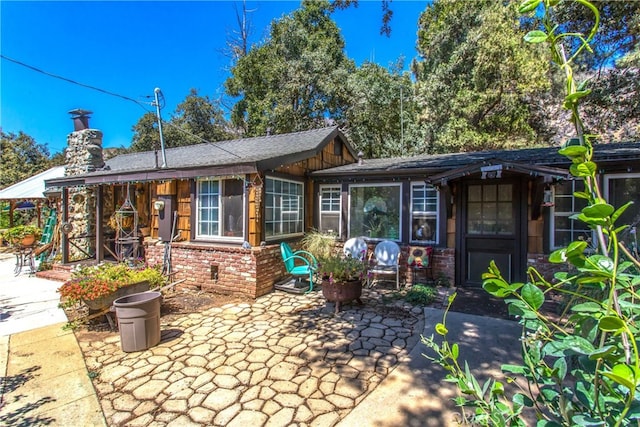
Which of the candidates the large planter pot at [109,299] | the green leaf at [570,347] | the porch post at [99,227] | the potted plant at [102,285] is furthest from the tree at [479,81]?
the green leaf at [570,347]

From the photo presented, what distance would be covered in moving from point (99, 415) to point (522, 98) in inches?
671

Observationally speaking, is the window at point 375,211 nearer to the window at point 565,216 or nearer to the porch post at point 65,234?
the window at point 565,216

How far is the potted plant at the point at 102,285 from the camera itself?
14.8ft

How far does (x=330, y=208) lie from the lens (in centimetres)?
837

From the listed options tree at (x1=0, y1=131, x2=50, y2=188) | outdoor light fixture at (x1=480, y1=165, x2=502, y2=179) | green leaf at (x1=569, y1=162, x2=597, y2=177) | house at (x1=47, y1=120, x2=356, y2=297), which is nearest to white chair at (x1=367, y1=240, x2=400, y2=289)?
house at (x1=47, y1=120, x2=356, y2=297)

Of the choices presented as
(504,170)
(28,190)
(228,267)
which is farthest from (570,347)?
(28,190)

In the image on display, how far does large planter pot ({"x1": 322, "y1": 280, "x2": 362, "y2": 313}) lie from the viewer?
16.8 feet

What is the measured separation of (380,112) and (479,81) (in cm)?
486

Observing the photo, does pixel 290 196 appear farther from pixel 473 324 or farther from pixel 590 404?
pixel 590 404

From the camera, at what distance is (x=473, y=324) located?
15.1 ft

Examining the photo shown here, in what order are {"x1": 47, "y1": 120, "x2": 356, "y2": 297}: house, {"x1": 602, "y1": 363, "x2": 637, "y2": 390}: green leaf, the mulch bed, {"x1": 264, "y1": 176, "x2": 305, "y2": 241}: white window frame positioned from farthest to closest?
1. {"x1": 264, "y1": 176, "x2": 305, "y2": 241}: white window frame
2. {"x1": 47, "y1": 120, "x2": 356, "y2": 297}: house
3. the mulch bed
4. {"x1": 602, "y1": 363, "x2": 637, "y2": 390}: green leaf

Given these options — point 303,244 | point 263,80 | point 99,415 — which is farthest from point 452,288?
point 263,80

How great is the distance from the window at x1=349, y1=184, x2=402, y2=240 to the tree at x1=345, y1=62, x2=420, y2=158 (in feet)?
29.9

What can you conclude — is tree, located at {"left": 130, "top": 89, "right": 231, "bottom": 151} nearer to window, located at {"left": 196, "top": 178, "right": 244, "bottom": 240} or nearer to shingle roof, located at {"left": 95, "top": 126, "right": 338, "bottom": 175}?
shingle roof, located at {"left": 95, "top": 126, "right": 338, "bottom": 175}
